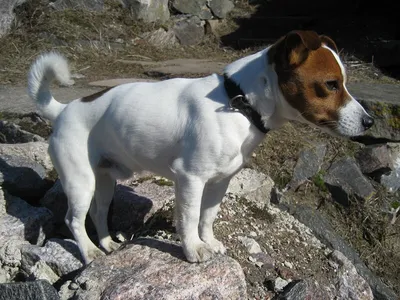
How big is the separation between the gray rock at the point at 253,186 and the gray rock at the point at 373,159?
122 cm

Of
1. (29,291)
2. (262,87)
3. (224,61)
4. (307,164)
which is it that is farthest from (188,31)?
(29,291)

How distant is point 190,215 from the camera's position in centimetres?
343

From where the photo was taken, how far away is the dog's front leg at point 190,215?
339cm

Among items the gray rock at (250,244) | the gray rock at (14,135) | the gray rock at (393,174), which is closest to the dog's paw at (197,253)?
the gray rock at (250,244)

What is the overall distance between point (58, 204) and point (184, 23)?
683cm

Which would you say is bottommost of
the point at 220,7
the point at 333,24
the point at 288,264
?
the point at 333,24

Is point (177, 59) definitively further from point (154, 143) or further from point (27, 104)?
point (154, 143)

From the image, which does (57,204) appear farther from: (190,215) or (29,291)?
(190,215)

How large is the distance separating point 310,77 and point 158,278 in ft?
4.29

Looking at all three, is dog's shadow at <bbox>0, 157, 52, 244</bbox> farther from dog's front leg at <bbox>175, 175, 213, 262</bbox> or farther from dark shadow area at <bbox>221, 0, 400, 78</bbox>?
dark shadow area at <bbox>221, 0, 400, 78</bbox>

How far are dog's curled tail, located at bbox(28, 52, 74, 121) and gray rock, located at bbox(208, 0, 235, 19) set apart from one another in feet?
26.4

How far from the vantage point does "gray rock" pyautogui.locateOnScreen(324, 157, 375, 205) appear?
5.52 meters

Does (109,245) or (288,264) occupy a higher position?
(109,245)

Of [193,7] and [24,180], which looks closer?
[24,180]
